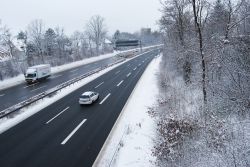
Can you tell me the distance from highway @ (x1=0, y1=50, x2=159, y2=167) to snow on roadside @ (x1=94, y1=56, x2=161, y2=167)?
649mm

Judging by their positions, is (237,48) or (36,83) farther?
(36,83)

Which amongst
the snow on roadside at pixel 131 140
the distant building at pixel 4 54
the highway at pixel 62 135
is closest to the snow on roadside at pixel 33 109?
the highway at pixel 62 135

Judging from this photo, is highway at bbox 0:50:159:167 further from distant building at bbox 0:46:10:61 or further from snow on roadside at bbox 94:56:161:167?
distant building at bbox 0:46:10:61

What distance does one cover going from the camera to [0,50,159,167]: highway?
14117 mm

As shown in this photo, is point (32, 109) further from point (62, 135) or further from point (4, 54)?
point (4, 54)

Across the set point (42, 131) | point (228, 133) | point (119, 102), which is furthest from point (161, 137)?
point (119, 102)

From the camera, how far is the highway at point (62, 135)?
46.3ft

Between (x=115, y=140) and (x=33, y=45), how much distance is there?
7370 centimetres

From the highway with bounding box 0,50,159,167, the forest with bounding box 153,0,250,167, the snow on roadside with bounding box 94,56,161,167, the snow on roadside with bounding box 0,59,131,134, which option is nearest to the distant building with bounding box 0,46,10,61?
the snow on roadside with bounding box 0,59,131,134

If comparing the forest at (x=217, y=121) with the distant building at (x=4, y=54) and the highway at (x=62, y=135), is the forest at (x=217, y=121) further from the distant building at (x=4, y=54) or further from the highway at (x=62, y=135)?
the distant building at (x=4, y=54)

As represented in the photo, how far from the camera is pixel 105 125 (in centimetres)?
1941

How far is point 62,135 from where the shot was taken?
57.2 ft

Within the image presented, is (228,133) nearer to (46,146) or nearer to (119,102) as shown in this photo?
(46,146)

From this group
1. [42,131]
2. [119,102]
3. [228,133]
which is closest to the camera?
[228,133]
